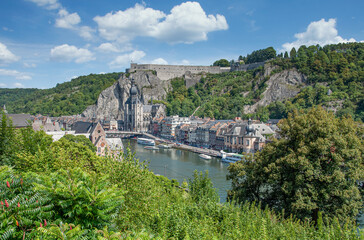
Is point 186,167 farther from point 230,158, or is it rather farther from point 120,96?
point 120,96

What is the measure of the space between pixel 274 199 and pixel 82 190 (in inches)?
513

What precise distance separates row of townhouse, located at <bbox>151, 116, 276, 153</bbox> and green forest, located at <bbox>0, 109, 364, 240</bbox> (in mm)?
20895

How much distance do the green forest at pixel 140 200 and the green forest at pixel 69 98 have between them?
92223 millimetres

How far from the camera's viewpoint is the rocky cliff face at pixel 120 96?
306ft

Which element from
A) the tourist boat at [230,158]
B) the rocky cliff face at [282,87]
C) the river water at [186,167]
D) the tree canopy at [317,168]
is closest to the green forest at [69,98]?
the rocky cliff face at [282,87]

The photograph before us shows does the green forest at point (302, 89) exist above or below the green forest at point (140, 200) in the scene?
above

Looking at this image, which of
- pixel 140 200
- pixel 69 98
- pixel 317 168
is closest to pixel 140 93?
pixel 69 98

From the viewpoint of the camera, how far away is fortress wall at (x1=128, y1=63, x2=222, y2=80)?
341 ft

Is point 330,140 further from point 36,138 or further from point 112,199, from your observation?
point 36,138

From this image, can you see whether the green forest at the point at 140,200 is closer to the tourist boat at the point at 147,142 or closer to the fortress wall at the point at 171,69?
the tourist boat at the point at 147,142

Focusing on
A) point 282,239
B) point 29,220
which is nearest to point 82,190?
point 29,220

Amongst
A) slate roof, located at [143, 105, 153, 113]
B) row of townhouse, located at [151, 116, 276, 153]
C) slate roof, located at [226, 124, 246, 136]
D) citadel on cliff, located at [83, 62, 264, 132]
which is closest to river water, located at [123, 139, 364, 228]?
row of townhouse, located at [151, 116, 276, 153]

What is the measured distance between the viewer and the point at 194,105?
9106 centimetres

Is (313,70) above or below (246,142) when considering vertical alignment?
above
